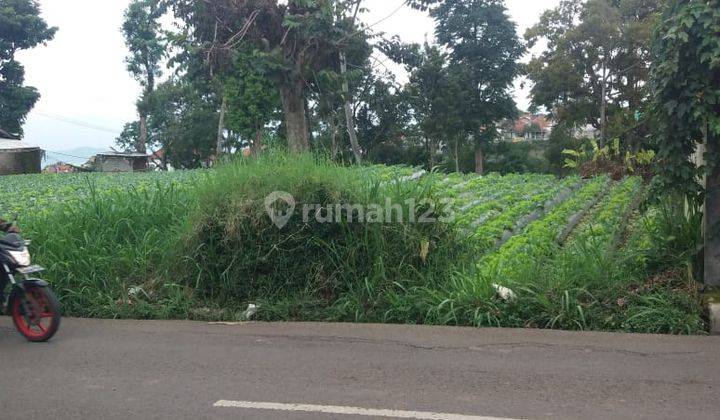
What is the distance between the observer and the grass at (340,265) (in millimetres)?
6797

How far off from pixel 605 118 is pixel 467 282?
32.5 metres

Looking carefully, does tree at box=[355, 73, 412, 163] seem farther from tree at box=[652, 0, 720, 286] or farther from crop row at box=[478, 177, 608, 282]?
tree at box=[652, 0, 720, 286]

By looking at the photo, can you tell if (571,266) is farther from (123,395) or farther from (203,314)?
(123,395)

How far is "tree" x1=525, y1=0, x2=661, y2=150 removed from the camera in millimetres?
34094

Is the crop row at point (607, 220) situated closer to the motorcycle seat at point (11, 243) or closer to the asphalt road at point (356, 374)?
the asphalt road at point (356, 374)

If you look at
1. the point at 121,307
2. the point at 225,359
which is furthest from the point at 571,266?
the point at 121,307

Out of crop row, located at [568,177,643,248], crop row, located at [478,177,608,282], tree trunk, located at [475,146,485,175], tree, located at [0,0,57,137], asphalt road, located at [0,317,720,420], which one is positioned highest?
tree, located at [0,0,57,137]

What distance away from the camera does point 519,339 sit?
242 inches

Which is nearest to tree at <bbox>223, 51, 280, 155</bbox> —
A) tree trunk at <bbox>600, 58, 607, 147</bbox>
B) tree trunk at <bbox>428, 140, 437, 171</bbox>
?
tree trunk at <bbox>600, 58, 607, 147</bbox>

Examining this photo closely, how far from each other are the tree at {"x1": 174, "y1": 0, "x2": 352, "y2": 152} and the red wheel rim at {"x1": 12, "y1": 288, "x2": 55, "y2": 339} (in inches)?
591

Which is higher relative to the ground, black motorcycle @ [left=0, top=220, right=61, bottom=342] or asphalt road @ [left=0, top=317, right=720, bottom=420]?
black motorcycle @ [left=0, top=220, right=61, bottom=342]

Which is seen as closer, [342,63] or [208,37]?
[208,37]

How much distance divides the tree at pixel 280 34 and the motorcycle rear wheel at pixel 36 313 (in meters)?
15.0

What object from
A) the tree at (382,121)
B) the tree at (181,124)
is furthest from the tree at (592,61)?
the tree at (181,124)
